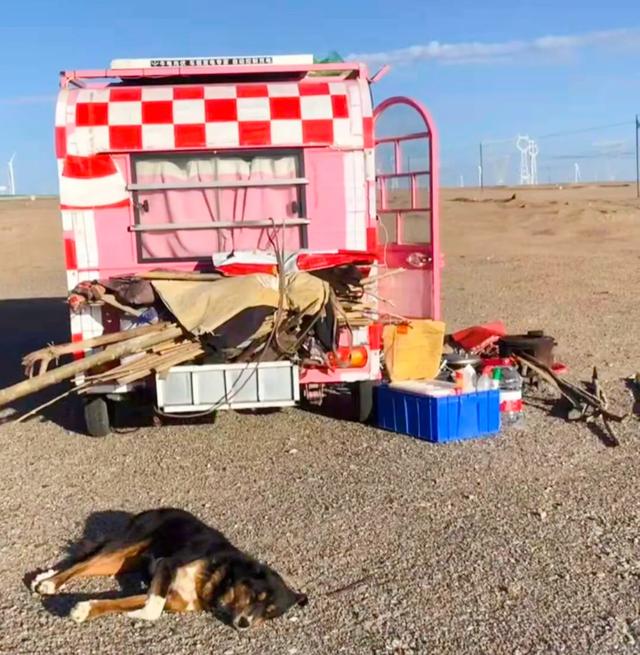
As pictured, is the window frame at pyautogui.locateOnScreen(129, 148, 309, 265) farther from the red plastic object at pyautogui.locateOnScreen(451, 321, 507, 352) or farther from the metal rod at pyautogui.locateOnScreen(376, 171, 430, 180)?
the red plastic object at pyautogui.locateOnScreen(451, 321, 507, 352)

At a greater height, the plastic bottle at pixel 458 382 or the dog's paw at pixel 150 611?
the plastic bottle at pixel 458 382

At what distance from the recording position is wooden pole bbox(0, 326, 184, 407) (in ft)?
18.4

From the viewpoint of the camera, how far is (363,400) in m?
7.27

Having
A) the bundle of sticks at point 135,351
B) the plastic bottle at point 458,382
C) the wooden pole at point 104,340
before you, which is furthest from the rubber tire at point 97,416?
the plastic bottle at point 458,382

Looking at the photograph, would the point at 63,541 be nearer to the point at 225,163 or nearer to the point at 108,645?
the point at 108,645

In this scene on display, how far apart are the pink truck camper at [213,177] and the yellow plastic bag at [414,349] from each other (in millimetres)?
267

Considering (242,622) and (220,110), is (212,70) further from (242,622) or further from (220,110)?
(242,622)

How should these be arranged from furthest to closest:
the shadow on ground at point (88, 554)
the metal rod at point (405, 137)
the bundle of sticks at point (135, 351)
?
1. the metal rod at point (405, 137)
2. the bundle of sticks at point (135, 351)
3. the shadow on ground at point (88, 554)

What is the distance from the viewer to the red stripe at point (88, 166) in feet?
21.9

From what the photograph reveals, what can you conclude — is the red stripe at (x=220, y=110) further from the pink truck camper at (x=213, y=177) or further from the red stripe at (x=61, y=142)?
the red stripe at (x=61, y=142)

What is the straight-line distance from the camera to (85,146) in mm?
6668

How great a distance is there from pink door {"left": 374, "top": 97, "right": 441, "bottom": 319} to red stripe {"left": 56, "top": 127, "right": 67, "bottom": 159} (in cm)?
249

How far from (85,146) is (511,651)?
14.7 ft

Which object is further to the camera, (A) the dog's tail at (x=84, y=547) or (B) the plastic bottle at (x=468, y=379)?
(B) the plastic bottle at (x=468, y=379)
